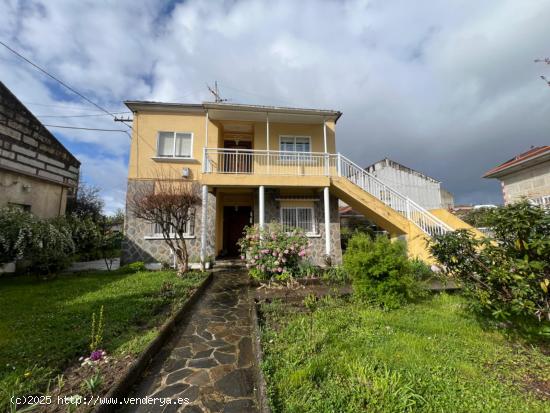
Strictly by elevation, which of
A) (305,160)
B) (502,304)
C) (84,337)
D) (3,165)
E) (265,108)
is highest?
(265,108)

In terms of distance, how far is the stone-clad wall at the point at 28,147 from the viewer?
903 centimetres

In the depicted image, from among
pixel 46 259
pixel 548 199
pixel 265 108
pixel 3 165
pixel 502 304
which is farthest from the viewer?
pixel 265 108

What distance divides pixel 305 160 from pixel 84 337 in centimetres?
967

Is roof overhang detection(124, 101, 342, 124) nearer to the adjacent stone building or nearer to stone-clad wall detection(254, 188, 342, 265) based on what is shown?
stone-clad wall detection(254, 188, 342, 265)

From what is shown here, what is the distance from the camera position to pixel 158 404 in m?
2.66

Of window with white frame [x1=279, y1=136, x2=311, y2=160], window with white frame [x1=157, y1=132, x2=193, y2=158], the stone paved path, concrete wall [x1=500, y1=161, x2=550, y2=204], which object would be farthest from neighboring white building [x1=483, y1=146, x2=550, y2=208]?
window with white frame [x1=157, y1=132, x2=193, y2=158]

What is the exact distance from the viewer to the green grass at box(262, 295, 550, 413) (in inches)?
94.1

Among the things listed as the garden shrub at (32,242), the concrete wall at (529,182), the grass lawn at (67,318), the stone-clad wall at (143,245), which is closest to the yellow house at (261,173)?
the stone-clad wall at (143,245)

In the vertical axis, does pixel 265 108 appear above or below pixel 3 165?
above

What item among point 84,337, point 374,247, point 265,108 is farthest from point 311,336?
point 265,108

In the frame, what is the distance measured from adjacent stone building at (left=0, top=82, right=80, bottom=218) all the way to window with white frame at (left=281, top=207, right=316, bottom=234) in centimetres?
1010

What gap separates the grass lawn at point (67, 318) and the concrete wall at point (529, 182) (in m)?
11.8

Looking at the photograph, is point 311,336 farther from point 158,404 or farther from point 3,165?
point 3,165

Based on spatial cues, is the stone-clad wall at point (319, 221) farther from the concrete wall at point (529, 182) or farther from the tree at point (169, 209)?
the concrete wall at point (529, 182)
